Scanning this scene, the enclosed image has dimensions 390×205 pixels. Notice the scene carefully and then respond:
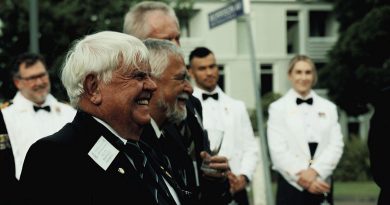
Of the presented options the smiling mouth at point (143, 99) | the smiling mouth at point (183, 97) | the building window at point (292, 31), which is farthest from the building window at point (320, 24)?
the smiling mouth at point (143, 99)

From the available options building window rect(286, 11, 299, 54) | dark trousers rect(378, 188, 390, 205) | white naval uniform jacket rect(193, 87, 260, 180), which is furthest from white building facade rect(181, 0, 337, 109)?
dark trousers rect(378, 188, 390, 205)

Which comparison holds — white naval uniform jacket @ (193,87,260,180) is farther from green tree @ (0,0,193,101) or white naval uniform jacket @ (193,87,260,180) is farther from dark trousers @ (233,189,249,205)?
green tree @ (0,0,193,101)

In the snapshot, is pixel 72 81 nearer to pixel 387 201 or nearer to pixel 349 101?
pixel 387 201

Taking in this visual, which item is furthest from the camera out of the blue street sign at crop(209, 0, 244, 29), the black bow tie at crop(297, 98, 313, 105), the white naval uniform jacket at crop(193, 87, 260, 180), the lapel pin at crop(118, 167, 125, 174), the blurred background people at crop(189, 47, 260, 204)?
the blue street sign at crop(209, 0, 244, 29)

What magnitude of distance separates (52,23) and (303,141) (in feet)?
60.4

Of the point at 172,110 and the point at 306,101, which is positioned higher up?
the point at 172,110

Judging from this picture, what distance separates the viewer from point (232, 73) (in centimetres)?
3866

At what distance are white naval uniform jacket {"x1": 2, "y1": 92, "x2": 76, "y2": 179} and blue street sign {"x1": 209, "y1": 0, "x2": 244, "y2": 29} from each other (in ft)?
8.81

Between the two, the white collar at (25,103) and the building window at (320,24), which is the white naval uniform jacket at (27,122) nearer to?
the white collar at (25,103)

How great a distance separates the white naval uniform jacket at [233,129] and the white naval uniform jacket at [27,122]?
1286 millimetres

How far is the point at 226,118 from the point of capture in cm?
822

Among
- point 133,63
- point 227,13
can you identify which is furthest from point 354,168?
point 133,63

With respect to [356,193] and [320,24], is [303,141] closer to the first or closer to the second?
[356,193]

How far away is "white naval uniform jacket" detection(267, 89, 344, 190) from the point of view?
830 centimetres
